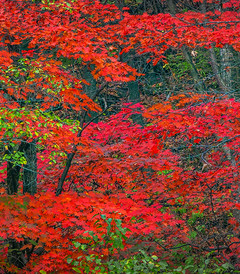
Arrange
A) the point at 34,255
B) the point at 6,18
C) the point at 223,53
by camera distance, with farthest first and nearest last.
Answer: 1. the point at 223,53
2. the point at 6,18
3. the point at 34,255

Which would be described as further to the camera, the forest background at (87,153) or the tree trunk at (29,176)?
the tree trunk at (29,176)

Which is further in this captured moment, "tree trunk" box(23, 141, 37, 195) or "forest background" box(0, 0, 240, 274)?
"tree trunk" box(23, 141, 37, 195)

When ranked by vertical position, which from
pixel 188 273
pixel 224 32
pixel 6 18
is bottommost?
pixel 188 273

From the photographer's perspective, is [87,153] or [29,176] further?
[87,153]

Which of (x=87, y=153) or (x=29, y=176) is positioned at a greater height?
(x=87, y=153)

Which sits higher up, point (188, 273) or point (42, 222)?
point (42, 222)

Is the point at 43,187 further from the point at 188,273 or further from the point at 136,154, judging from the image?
the point at 188,273

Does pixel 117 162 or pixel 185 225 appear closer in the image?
pixel 117 162

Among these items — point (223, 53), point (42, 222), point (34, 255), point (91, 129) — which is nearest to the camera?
point (42, 222)

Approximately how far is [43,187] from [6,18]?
4.65 meters

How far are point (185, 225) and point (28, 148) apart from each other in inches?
226

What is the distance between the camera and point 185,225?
10.5m

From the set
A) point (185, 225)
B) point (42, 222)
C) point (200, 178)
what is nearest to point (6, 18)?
point (42, 222)

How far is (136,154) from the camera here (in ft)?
29.9
